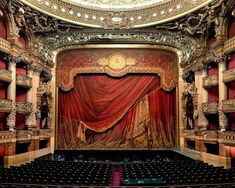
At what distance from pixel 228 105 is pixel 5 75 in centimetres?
819

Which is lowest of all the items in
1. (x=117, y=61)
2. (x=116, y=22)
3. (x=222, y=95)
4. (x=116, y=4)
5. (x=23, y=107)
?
(x=23, y=107)

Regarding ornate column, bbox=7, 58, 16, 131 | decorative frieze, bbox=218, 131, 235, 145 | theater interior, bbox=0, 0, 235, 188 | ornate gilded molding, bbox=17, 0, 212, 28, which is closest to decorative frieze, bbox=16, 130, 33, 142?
theater interior, bbox=0, 0, 235, 188

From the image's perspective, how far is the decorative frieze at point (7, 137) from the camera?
400 inches

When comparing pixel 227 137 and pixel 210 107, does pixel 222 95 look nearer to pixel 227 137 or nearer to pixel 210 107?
pixel 210 107

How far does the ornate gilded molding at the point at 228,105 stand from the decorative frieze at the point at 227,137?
2.59 feet

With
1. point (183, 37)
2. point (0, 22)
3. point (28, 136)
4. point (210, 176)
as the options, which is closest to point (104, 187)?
point (210, 176)

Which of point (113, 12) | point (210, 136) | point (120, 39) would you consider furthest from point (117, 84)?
point (210, 136)

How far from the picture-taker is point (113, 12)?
44.6ft

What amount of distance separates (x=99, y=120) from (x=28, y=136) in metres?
4.37

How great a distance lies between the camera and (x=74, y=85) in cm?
1571

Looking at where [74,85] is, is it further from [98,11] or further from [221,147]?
[221,147]

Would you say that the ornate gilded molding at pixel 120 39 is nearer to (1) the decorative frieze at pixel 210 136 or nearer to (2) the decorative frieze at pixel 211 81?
(2) the decorative frieze at pixel 211 81

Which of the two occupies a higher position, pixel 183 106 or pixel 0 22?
pixel 0 22

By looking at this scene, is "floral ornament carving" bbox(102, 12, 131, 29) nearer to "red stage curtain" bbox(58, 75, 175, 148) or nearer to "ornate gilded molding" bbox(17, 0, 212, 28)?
"ornate gilded molding" bbox(17, 0, 212, 28)
